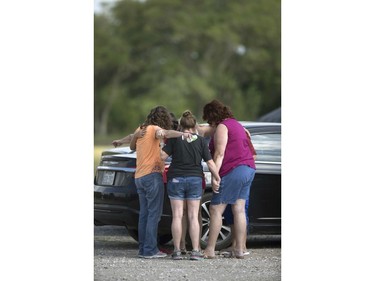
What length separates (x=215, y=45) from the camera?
172 ft

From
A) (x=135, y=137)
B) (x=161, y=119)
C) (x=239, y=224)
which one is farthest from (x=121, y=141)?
(x=239, y=224)

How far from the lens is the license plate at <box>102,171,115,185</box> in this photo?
9.70m

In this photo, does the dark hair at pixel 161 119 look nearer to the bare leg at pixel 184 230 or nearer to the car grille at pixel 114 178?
the car grille at pixel 114 178

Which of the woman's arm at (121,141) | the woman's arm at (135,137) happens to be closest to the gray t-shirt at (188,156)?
the woman's arm at (135,137)

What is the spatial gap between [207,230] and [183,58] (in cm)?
4225

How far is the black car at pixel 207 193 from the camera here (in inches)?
376

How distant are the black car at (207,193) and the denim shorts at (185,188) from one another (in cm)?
53

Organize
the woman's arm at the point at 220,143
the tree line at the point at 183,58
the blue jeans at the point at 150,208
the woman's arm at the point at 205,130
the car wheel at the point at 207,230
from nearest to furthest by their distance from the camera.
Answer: the woman's arm at the point at 220,143, the blue jeans at the point at 150,208, the woman's arm at the point at 205,130, the car wheel at the point at 207,230, the tree line at the point at 183,58

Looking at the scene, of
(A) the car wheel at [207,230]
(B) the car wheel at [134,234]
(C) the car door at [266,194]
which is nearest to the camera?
(A) the car wheel at [207,230]

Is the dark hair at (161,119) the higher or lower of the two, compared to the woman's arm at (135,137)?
higher
